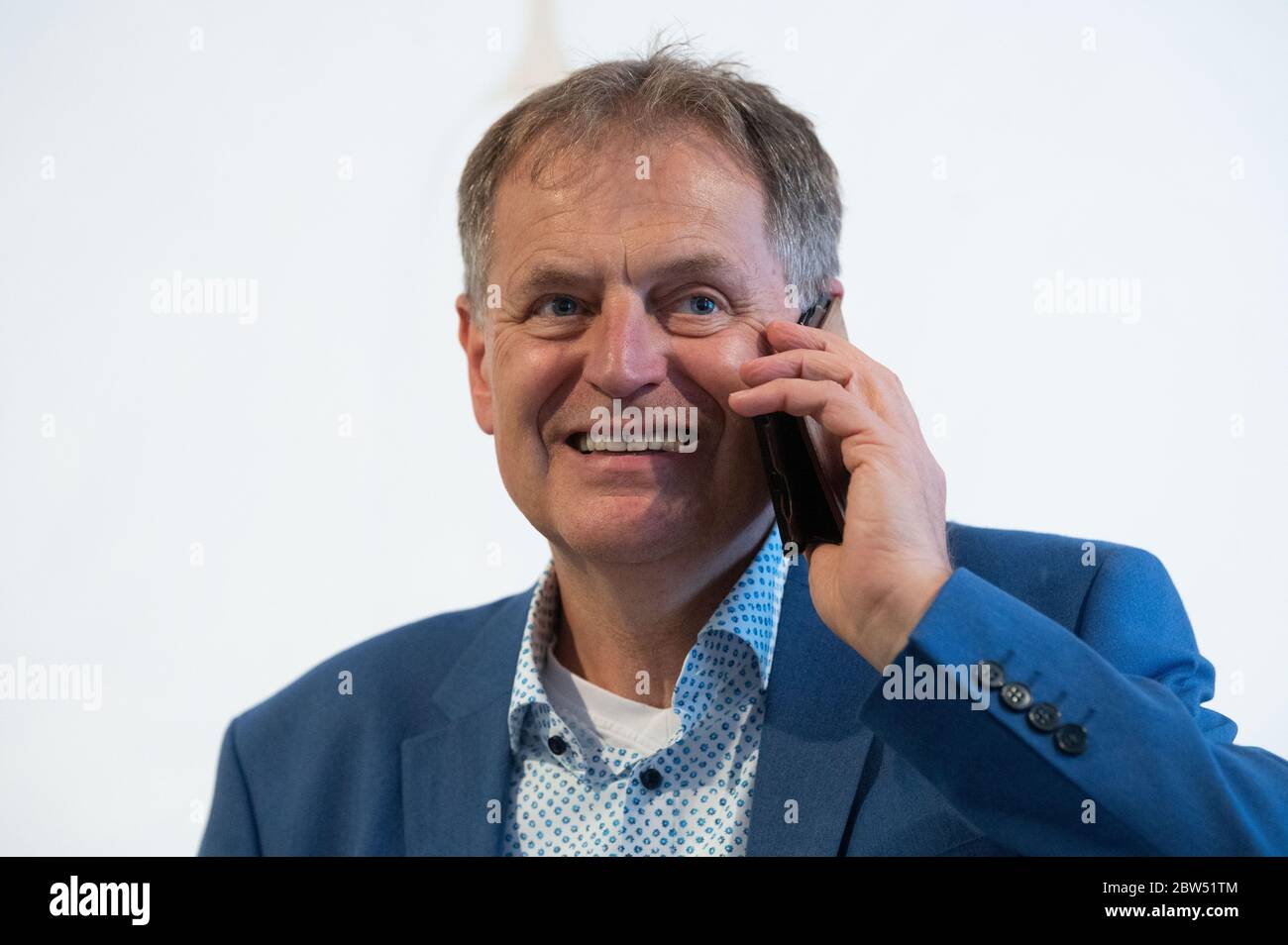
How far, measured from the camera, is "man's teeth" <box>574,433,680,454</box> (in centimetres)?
221

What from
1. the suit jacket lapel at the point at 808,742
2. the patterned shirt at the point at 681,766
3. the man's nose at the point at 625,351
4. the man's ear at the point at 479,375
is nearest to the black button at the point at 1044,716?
the suit jacket lapel at the point at 808,742

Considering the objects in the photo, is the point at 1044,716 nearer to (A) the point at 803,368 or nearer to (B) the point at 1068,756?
(B) the point at 1068,756

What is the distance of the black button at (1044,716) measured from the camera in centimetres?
176

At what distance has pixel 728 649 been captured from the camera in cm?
230

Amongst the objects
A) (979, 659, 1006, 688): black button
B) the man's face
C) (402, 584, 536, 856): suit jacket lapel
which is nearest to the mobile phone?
the man's face

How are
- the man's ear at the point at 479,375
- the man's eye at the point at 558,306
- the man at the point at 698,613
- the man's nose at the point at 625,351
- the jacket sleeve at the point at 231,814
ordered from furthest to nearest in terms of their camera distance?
1. the man's ear at the point at 479,375
2. the jacket sleeve at the point at 231,814
3. the man's eye at the point at 558,306
4. the man's nose at the point at 625,351
5. the man at the point at 698,613

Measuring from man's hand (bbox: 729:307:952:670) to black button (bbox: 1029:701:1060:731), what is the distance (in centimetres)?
20

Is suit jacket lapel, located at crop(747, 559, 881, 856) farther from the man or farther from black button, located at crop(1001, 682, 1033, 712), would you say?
black button, located at crop(1001, 682, 1033, 712)

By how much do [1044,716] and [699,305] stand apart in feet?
3.04

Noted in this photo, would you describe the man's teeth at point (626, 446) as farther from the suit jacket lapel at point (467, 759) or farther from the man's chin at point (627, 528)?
the suit jacket lapel at point (467, 759)

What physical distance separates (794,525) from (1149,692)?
1.92ft

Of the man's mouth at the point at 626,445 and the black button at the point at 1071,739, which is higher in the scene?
the man's mouth at the point at 626,445

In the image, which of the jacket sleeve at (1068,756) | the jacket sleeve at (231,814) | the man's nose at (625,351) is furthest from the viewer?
the jacket sleeve at (231,814)
